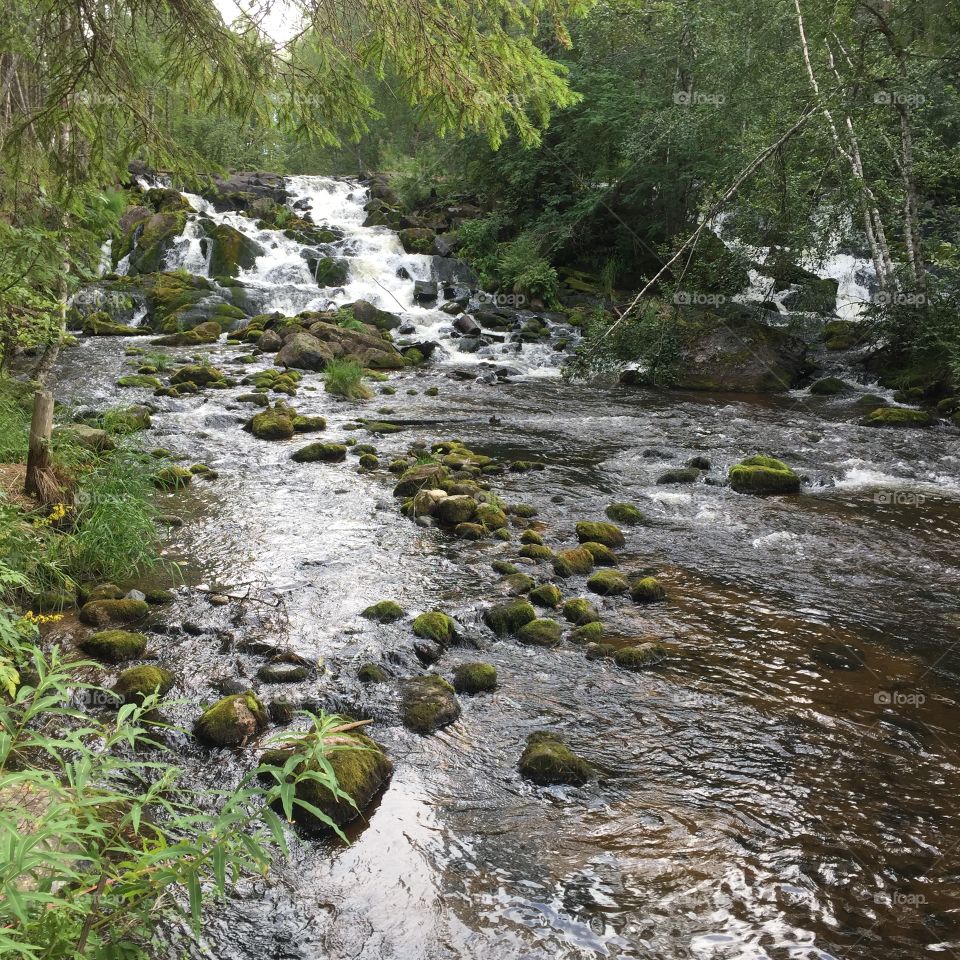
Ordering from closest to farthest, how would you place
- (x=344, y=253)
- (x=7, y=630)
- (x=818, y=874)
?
(x=7, y=630) → (x=818, y=874) → (x=344, y=253)

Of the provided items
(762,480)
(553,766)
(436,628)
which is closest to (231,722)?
(436,628)

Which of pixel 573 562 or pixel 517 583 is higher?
pixel 573 562

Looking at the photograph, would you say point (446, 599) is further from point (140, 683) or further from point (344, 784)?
point (344, 784)

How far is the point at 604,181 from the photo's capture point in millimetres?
22781

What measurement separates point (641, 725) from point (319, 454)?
6.73 m

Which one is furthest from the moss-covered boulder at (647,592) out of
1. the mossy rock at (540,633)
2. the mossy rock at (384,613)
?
the mossy rock at (384,613)

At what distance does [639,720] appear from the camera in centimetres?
470

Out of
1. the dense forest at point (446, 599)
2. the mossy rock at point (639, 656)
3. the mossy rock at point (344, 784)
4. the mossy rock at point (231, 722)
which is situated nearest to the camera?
the dense forest at point (446, 599)

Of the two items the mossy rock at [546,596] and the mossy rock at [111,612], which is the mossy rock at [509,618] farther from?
the mossy rock at [111,612]

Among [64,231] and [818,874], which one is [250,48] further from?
[818,874]

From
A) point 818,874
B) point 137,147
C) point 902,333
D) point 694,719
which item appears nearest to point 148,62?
point 137,147

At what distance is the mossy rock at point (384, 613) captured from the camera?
5863 mm

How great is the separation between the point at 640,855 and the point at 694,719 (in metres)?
1.30

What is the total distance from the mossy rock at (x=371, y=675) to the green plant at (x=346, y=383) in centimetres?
982
